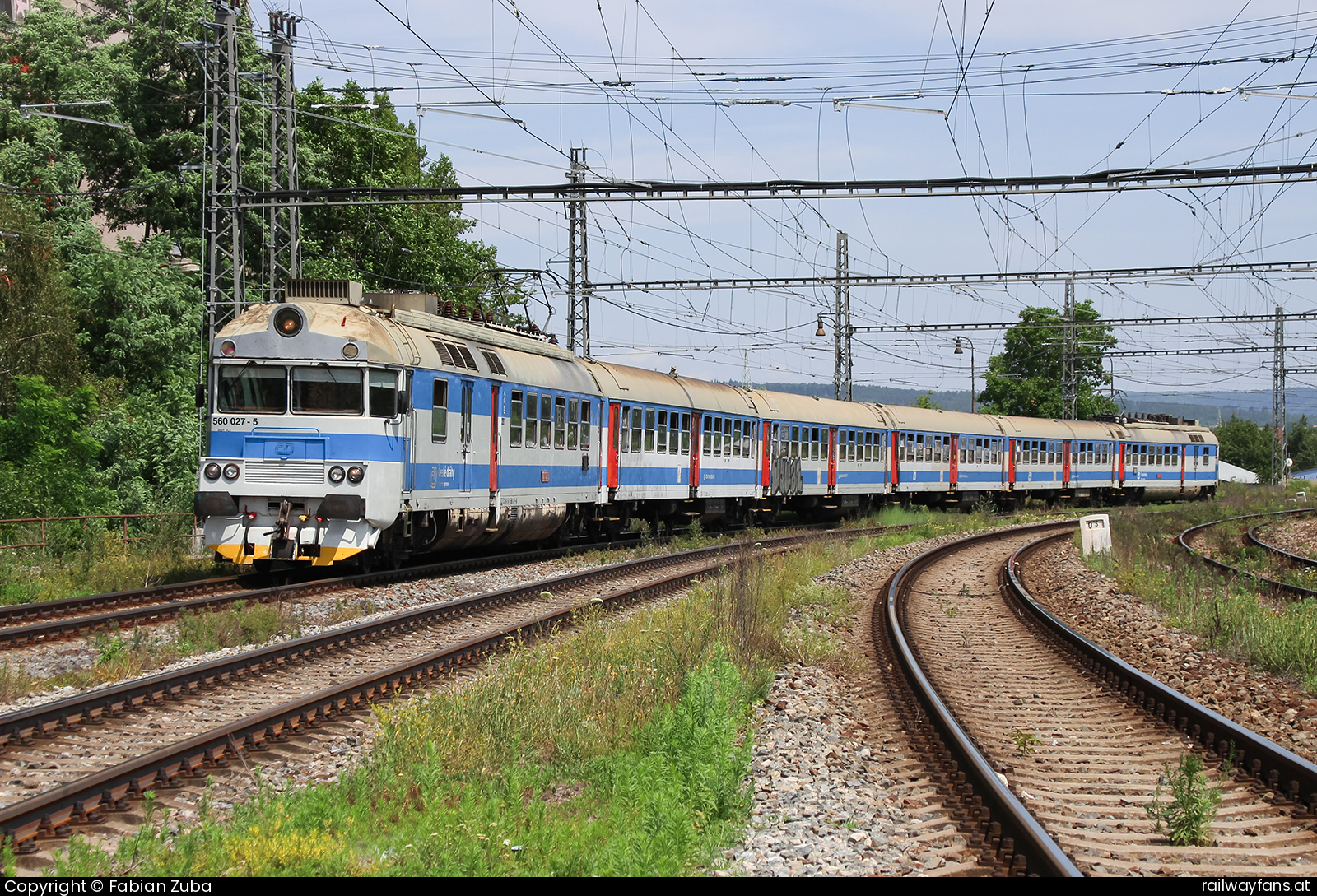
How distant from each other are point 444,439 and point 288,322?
2.74 metres

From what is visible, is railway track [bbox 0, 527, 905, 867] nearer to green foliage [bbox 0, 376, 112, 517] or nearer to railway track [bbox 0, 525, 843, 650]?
railway track [bbox 0, 525, 843, 650]

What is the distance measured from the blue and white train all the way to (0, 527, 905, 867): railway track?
2.58 m

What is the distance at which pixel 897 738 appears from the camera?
27.4ft

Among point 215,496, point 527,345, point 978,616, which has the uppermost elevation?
point 527,345

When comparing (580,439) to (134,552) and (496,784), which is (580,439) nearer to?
(134,552)

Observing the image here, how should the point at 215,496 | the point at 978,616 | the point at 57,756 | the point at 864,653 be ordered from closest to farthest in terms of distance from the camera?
the point at 57,756 < the point at 864,653 < the point at 215,496 < the point at 978,616

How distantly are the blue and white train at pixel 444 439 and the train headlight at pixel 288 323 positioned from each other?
0.02 m

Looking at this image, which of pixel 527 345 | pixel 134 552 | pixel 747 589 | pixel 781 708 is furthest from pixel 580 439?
pixel 781 708

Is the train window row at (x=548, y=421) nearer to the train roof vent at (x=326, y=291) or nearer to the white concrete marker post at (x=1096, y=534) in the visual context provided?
the train roof vent at (x=326, y=291)

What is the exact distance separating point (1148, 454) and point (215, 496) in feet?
152

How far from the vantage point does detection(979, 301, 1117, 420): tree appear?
8244 cm

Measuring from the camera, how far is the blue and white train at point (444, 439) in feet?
47.9

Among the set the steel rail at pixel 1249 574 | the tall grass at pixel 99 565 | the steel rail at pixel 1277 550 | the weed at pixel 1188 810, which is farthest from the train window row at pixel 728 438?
the weed at pixel 1188 810

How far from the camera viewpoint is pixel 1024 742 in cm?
823
